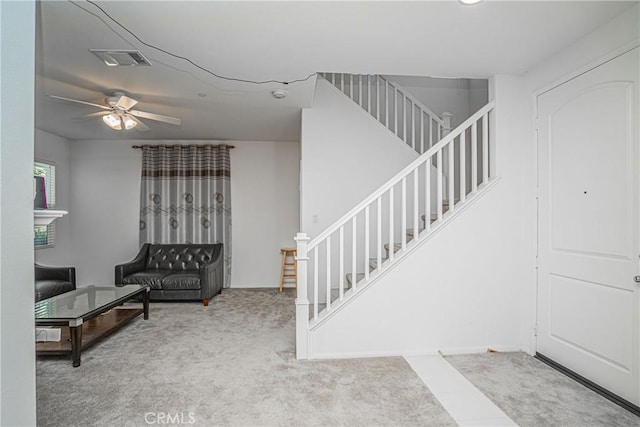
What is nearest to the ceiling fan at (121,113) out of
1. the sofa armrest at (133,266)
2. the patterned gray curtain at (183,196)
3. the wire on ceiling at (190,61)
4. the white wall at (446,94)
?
the wire on ceiling at (190,61)

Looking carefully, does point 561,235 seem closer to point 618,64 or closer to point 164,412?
point 618,64

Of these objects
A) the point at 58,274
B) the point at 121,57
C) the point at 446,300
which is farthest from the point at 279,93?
the point at 58,274

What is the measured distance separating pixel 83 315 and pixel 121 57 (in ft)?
7.25

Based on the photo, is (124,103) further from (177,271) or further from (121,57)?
(177,271)

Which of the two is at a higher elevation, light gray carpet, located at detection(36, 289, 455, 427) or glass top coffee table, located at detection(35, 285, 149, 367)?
glass top coffee table, located at detection(35, 285, 149, 367)

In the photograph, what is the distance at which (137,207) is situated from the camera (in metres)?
5.82

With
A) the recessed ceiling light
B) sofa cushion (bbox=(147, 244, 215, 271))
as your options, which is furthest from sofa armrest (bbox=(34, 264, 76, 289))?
the recessed ceiling light

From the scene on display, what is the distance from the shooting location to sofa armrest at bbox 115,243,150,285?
15.3 ft

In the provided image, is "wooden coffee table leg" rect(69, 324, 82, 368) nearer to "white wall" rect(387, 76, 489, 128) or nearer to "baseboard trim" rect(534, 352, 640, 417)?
"baseboard trim" rect(534, 352, 640, 417)

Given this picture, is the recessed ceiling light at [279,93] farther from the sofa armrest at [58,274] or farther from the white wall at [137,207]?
the sofa armrest at [58,274]

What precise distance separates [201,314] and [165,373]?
164 cm

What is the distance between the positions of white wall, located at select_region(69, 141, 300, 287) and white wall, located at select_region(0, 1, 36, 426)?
4.79m

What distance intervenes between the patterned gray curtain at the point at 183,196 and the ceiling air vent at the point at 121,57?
2853 mm

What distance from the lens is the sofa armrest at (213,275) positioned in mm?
4711
